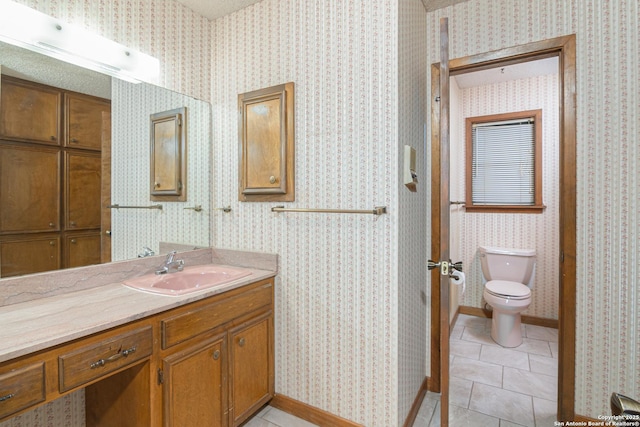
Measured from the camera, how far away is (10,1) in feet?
4.38

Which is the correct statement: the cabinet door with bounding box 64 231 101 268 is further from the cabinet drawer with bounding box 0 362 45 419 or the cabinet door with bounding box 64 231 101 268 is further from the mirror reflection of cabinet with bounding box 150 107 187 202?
the cabinet drawer with bounding box 0 362 45 419

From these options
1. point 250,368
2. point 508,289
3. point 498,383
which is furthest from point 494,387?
point 250,368

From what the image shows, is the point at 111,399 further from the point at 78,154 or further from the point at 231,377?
the point at 78,154

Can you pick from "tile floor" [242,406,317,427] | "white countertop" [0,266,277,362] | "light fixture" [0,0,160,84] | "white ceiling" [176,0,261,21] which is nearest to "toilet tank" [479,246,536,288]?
"tile floor" [242,406,317,427]

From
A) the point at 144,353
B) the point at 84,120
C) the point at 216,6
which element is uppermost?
the point at 216,6

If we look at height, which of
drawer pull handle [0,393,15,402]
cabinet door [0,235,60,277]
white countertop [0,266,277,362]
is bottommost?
drawer pull handle [0,393,15,402]

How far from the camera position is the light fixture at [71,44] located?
1.33 meters

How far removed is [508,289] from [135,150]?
10.3ft

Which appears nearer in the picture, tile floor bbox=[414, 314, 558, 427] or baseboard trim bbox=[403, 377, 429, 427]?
baseboard trim bbox=[403, 377, 429, 427]

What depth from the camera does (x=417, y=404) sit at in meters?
1.93

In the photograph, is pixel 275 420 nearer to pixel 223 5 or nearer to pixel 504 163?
pixel 223 5

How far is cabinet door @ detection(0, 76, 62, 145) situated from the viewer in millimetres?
1309

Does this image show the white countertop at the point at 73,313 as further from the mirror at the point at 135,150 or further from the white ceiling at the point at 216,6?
the white ceiling at the point at 216,6

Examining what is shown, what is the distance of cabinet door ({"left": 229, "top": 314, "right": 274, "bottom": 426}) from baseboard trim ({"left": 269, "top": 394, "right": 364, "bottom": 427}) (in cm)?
8
